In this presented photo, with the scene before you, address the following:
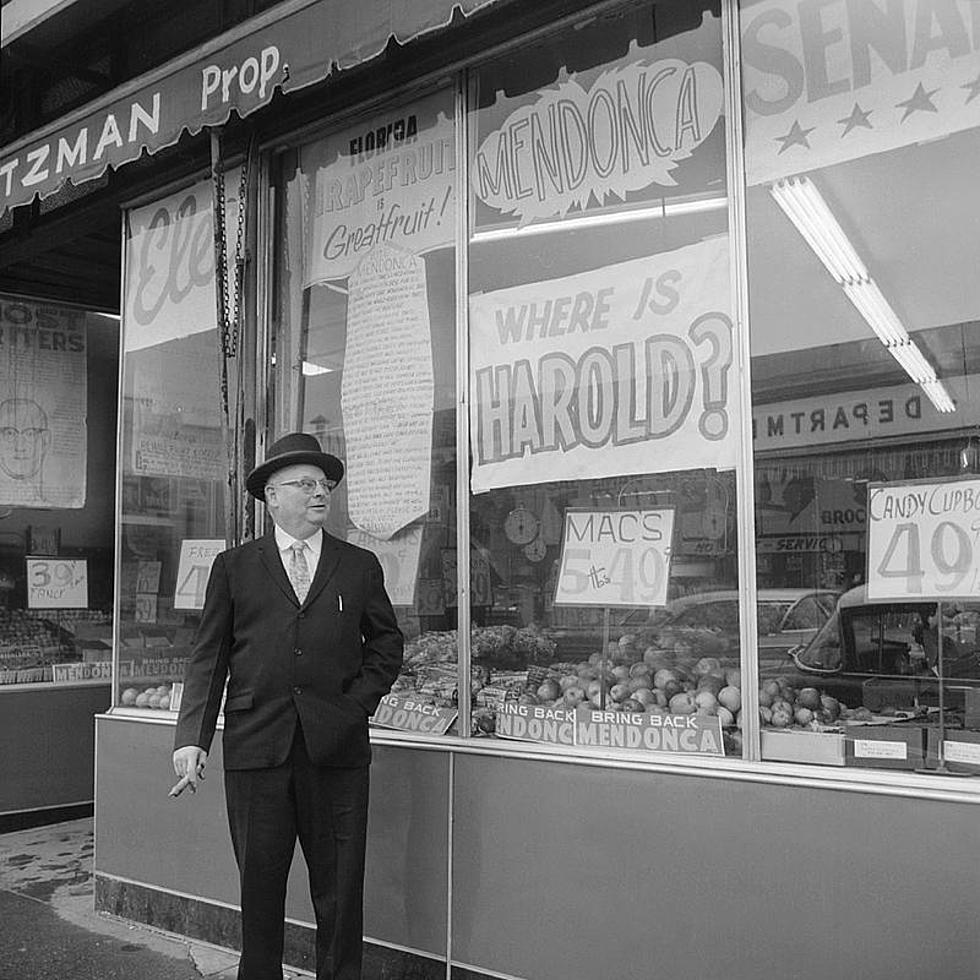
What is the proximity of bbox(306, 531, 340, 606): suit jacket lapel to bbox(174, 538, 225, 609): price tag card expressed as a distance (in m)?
1.54

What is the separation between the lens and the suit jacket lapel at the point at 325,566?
3982mm

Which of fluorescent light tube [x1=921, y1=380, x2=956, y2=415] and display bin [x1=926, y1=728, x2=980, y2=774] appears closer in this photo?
display bin [x1=926, y1=728, x2=980, y2=774]

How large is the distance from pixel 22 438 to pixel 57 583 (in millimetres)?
1025

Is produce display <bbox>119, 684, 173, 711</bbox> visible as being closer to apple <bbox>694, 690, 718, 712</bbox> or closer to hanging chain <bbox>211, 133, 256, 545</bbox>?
hanging chain <bbox>211, 133, 256, 545</bbox>

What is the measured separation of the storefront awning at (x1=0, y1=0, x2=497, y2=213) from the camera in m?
4.17

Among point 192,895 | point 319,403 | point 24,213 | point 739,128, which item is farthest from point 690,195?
point 24,213

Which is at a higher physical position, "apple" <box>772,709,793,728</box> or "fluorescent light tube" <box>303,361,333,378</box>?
"fluorescent light tube" <box>303,361,333,378</box>

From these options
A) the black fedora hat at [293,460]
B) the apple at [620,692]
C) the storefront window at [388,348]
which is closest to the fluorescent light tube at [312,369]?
the storefront window at [388,348]

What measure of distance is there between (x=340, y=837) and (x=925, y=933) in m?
1.92

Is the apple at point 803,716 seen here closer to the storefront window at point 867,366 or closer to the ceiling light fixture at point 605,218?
the storefront window at point 867,366

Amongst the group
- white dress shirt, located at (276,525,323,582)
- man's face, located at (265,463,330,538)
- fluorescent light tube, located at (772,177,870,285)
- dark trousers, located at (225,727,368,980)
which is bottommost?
dark trousers, located at (225,727,368,980)

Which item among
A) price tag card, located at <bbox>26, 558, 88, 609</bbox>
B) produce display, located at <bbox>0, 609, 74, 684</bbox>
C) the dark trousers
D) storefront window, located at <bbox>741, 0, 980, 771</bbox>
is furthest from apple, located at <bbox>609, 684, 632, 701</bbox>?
price tag card, located at <bbox>26, 558, 88, 609</bbox>

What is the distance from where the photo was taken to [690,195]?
4098 mm

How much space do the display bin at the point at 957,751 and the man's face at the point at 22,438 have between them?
6127 millimetres
